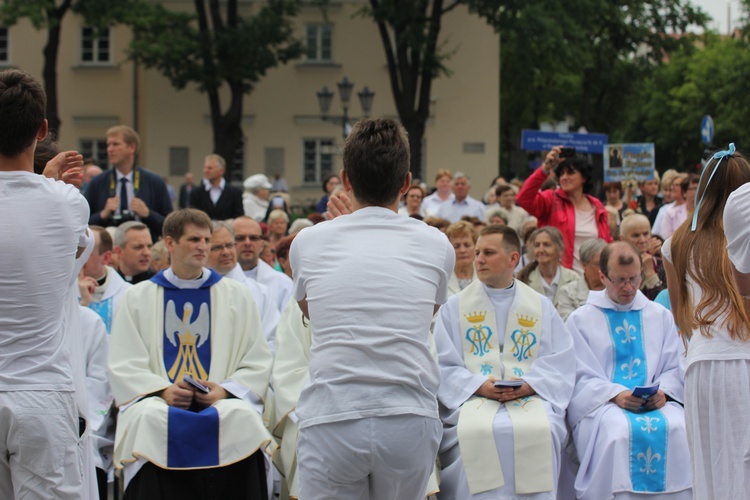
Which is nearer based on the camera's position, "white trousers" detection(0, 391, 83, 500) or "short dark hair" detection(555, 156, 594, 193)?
"white trousers" detection(0, 391, 83, 500)

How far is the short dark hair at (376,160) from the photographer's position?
370cm

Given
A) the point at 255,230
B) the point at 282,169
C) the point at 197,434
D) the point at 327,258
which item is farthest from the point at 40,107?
the point at 282,169

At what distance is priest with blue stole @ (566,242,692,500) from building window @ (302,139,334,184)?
997 inches

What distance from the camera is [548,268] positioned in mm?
8383

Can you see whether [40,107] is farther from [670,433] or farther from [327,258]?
[670,433]

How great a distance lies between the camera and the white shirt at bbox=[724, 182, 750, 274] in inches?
146

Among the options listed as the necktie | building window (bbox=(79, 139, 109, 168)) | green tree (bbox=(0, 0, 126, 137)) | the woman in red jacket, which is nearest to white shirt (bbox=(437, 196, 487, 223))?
the woman in red jacket

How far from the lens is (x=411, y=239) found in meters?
3.77

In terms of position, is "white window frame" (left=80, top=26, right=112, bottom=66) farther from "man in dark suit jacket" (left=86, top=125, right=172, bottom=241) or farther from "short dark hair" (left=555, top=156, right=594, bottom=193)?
"short dark hair" (left=555, top=156, right=594, bottom=193)

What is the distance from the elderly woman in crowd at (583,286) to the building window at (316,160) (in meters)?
24.2

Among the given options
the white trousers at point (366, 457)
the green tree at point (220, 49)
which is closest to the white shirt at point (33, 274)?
the white trousers at point (366, 457)

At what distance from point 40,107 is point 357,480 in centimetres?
181

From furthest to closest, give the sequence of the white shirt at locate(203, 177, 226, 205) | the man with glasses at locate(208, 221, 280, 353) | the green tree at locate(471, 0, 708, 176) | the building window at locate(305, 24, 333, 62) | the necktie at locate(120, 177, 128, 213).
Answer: the building window at locate(305, 24, 333, 62) < the green tree at locate(471, 0, 708, 176) < the white shirt at locate(203, 177, 226, 205) < the necktie at locate(120, 177, 128, 213) < the man with glasses at locate(208, 221, 280, 353)

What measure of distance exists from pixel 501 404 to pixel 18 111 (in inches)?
149
